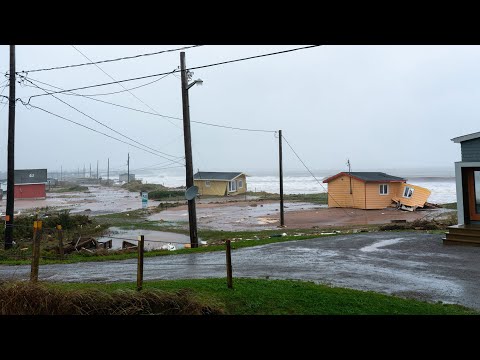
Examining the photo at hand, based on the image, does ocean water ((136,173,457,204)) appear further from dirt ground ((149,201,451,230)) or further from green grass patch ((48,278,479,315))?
green grass patch ((48,278,479,315))

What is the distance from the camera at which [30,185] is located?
57844mm

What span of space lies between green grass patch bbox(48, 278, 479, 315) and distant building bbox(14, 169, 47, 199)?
5726 cm

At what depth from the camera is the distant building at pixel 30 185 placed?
189 feet

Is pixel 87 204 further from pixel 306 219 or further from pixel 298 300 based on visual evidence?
pixel 298 300

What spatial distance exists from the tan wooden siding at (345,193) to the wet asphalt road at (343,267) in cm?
2141

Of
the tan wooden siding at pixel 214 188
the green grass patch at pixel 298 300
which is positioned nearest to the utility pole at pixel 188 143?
the green grass patch at pixel 298 300

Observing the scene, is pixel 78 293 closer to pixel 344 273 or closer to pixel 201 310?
pixel 201 310

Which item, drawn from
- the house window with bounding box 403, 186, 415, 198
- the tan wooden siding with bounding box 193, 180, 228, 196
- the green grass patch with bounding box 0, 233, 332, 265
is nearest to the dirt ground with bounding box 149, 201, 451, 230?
the house window with bounding box 403, 186, 415, 198

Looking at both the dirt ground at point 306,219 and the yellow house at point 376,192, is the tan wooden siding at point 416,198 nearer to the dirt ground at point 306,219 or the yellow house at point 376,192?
the yellow house at point 376,192

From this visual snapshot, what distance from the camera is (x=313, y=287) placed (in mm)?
7320

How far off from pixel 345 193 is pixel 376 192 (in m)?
2.71
